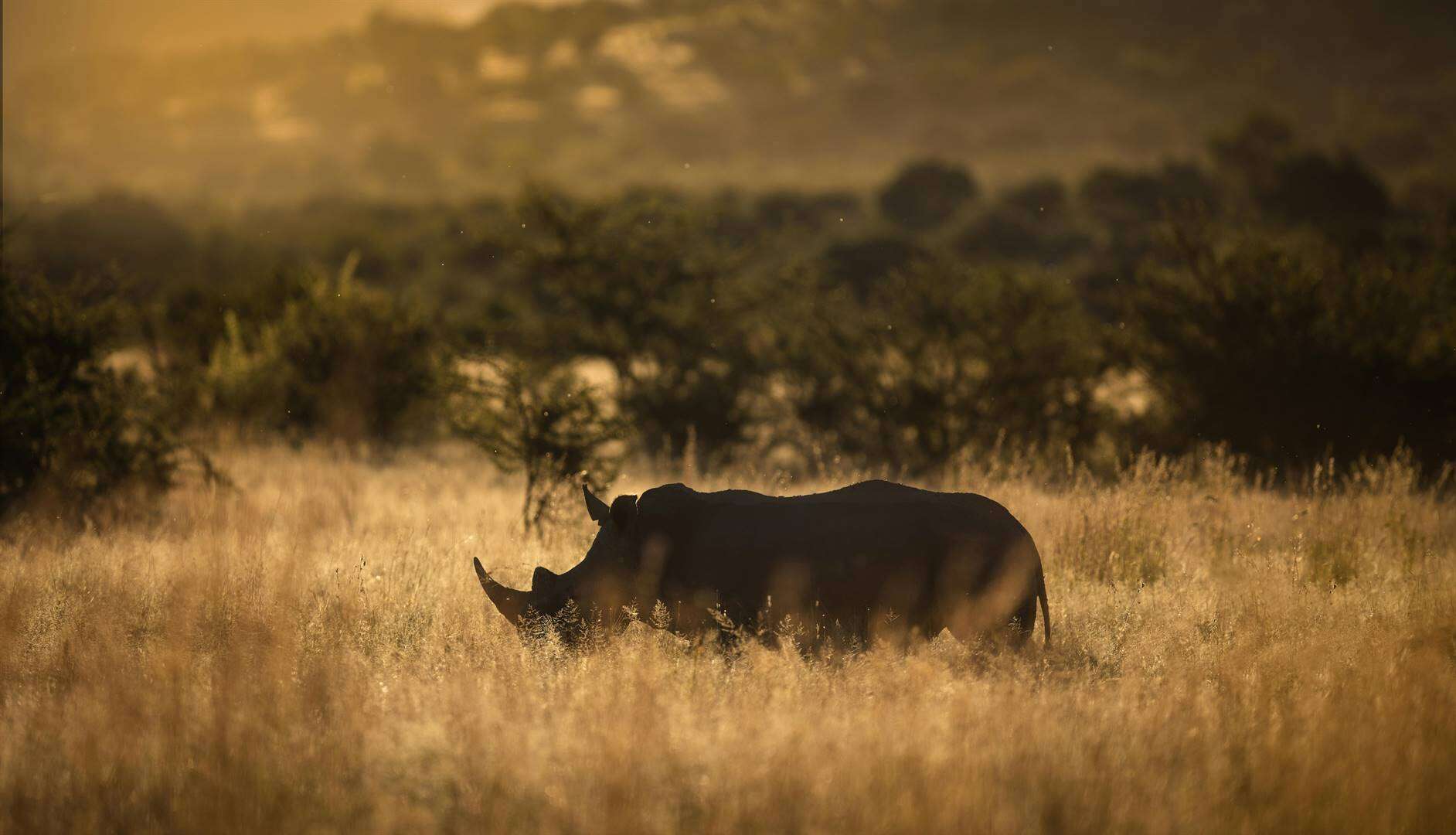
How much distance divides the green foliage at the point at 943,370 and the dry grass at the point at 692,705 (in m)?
6.51

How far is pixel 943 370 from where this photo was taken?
14.5 metres

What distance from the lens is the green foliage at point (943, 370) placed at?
1446 centimetres

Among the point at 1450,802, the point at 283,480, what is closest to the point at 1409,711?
the point at 1450,802

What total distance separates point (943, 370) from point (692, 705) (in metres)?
10.3

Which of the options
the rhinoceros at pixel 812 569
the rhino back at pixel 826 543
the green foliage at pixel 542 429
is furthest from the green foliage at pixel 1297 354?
the rhino back at pixel 826 543

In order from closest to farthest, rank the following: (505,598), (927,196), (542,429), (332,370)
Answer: (505,598) < (542,429) < (332,370) < (927,196)

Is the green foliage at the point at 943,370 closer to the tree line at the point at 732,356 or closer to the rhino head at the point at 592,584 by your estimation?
the tree line at the point at 732,356

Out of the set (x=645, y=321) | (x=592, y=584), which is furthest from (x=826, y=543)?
(x=645, y=321)

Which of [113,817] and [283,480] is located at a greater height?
[283,480]

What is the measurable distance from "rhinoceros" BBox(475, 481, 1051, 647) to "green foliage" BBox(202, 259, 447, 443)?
9.97 metres

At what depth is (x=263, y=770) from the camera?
160 inches

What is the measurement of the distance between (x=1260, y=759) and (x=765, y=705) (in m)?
1.96

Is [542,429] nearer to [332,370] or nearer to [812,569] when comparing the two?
[812,569]

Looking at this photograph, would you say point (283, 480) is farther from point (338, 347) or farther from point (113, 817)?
point (113, 817)
